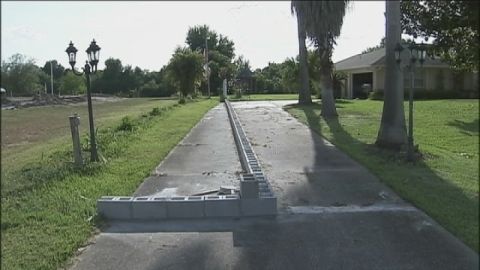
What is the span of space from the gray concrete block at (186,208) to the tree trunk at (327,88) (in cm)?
1455

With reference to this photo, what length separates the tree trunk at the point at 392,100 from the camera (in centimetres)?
1066

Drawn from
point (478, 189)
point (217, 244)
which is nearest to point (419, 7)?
point (217, 244)

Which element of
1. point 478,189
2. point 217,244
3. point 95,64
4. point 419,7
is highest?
point 419,7

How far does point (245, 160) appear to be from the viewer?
10055 mm

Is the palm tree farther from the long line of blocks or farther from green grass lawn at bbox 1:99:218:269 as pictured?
the long line of blocks

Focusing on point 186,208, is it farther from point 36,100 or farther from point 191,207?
point 36,100

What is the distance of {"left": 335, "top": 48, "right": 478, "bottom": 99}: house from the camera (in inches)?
1202

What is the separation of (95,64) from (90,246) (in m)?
5.12

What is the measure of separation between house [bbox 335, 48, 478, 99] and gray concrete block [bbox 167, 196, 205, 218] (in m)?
22.2

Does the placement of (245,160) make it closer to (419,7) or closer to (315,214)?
(315,214)

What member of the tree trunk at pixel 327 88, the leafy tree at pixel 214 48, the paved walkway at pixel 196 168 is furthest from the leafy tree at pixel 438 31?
the leafy tree at pixel 214 48

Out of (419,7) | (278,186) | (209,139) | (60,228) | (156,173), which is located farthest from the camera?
(419,7)

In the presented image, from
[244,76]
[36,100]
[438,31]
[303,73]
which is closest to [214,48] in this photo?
[244,76]

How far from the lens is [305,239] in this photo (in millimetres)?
5516
